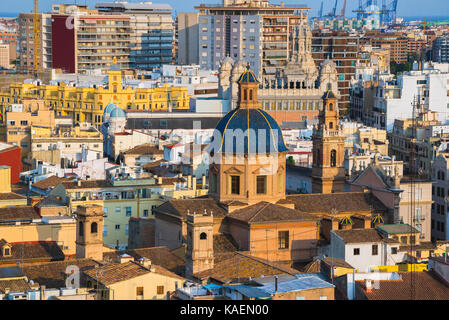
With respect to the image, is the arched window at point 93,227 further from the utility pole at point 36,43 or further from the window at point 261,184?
the utility pole at point 36,43

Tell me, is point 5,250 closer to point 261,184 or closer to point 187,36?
point 261,184

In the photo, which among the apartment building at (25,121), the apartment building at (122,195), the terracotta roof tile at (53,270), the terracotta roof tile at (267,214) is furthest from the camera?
the apartment building at (25,121)

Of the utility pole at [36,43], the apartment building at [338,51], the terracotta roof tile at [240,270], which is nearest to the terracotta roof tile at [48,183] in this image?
the terracotta roof tile at [240,270]

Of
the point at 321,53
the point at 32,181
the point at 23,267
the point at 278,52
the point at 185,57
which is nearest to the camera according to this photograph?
the point at 23,267

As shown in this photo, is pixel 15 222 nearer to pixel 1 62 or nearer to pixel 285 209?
pixel 285 209

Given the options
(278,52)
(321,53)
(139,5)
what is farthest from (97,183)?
(139,5)

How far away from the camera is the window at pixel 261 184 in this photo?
3369 cm

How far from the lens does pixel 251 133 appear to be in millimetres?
33469

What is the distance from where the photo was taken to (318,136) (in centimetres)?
3903

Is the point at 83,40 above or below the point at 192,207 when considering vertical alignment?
above

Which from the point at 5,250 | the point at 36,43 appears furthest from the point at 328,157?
the point at 36,43

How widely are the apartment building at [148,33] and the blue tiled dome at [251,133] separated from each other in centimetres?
7441

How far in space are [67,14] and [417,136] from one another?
2104 inches

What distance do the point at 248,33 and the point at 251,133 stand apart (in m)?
62.5
